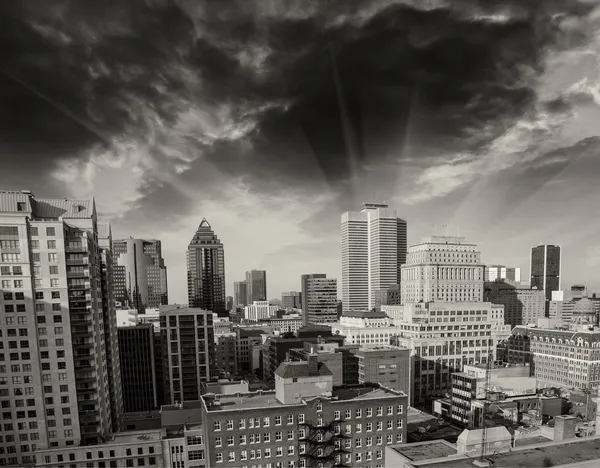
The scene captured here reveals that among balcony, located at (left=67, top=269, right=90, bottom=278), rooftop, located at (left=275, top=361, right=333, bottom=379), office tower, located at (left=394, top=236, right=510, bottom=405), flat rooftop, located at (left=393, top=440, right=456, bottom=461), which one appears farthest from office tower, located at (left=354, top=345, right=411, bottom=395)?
balcony, located at (left=67, top=269, right=90, bottom=278)

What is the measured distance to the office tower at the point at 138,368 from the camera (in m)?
136

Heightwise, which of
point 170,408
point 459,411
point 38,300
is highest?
point 38,300

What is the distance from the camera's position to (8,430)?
72625 millimetres

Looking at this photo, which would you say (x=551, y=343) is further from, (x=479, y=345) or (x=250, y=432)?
(x=250, y=432)

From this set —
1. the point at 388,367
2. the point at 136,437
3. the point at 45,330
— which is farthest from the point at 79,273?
the point at 388,367

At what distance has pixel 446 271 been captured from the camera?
19075cm

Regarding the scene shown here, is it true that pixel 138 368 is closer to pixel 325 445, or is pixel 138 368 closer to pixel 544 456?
pixel 325 445

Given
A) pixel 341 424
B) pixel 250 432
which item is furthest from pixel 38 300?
pixel 341 424

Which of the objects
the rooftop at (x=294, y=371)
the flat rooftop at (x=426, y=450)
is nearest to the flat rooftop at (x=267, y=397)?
the rooftop at (x=294, y=371)

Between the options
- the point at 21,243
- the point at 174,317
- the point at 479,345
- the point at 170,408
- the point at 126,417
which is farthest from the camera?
the point at 479,345

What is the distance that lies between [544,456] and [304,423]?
39.9 metres

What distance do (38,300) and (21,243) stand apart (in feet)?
39.7

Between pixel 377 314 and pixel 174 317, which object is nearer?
pixel 174 317

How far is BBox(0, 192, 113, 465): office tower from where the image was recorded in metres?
72.1
